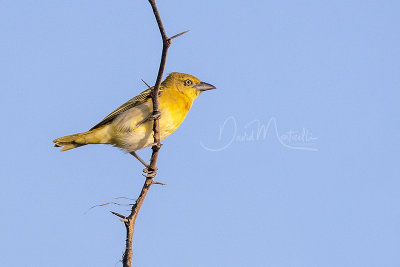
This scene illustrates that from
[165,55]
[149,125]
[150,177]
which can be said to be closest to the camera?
[165,55]

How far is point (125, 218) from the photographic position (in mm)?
5570

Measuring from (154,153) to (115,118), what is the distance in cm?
162

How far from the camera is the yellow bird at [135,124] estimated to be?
728 cm

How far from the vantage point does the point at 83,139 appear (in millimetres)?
7516

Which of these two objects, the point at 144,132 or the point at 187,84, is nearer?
the point at 144,132

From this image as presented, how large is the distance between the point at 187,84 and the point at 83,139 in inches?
74.7

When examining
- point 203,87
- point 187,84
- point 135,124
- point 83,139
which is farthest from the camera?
point 203,87

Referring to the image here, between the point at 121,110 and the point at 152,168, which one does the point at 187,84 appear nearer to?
the point at 121,110

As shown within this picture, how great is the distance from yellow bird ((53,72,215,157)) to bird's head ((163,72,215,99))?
0.21 m

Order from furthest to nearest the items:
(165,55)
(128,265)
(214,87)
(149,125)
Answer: (214,87) → (149,125) → (128,265) → (165,55)

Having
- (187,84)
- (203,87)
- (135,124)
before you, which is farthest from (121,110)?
(203,87)

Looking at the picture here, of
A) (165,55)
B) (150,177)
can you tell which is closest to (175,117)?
(150,177)

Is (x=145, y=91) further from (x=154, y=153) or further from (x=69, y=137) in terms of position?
(x=154, y=153)

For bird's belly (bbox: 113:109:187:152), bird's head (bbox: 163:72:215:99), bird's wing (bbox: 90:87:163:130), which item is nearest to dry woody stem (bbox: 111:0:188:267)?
bird's belly (bbox: 113:109:187:152)
